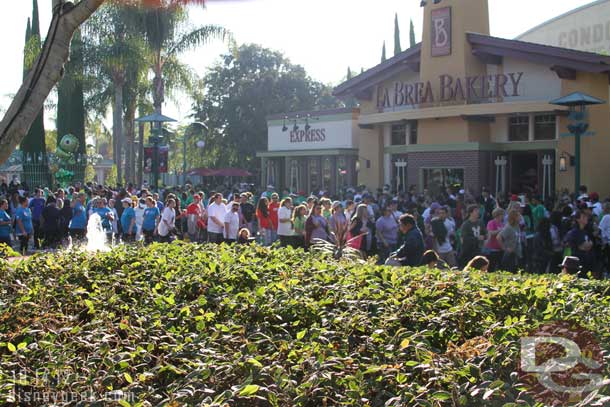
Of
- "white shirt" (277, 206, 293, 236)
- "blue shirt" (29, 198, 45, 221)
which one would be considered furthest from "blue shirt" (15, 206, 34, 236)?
"white shirt" (277, 206, 293, 236)

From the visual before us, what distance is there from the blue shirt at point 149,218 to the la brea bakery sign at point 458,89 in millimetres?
14266

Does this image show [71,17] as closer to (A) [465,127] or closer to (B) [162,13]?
(A) [465,127]

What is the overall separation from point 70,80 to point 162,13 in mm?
7420

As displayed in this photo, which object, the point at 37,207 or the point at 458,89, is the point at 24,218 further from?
the point at 458,89

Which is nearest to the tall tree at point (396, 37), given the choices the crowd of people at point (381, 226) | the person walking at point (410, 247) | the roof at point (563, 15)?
the roof at point (563, 15)

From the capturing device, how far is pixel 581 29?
51.8m

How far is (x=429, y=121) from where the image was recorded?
1138 inches

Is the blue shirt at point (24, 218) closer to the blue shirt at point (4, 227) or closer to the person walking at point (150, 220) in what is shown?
the blue shirt at point (4, 227)

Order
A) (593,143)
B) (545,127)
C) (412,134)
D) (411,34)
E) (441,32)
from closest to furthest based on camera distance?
(593,143), (545,127), (441,32), (412,134), (411,34)

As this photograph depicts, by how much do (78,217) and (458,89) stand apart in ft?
51.4

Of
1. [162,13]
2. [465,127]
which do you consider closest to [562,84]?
[465,127]

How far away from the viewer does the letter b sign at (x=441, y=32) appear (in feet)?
91.9

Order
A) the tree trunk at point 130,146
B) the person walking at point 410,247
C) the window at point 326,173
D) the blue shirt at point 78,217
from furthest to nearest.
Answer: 1. the tree trunk at point 130,146
2. the window at point 326,173
3. the blue shirt at point 78,217
4. the person walking at point 410,247

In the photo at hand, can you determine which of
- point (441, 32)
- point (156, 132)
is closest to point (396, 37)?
point (441, 32)
